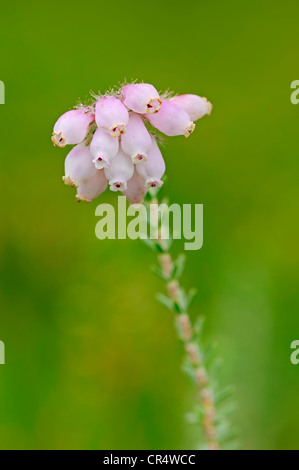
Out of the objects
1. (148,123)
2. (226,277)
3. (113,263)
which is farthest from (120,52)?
(148,123)

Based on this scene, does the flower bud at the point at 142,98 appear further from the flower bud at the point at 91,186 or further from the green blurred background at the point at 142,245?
the green blurred background at the point at 142,245

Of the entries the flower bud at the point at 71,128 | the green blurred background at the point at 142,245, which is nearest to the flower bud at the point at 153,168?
the flower bud at the point at 71,128

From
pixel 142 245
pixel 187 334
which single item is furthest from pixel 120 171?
pixel 142 245

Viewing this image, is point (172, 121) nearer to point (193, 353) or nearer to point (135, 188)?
point (135, 188)

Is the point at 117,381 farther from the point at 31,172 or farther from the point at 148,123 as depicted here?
the point at 148,123

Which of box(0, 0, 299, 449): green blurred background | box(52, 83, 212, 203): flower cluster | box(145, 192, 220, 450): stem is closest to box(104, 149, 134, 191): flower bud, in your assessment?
box(52, 83, 212, 203): flower cluster
